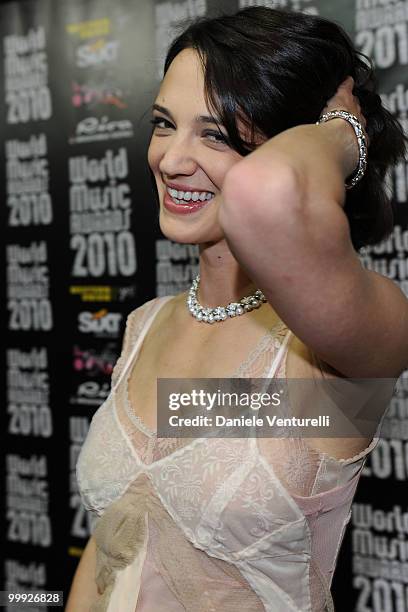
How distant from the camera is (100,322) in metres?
2.47

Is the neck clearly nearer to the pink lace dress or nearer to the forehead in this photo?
the pink lace dress

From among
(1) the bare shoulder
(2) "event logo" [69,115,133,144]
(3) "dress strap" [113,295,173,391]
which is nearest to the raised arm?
(1) the bare shoulder

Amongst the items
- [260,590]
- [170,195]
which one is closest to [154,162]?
[170,195]

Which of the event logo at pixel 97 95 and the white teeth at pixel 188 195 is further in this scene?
the event logo at pixel 97 95

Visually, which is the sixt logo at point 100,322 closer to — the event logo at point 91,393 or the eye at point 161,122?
the event logo at point 91,393

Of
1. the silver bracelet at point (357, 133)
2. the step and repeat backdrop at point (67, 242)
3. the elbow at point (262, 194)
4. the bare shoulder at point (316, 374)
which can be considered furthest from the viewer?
the step and repeat backdrop at point (67, 242)

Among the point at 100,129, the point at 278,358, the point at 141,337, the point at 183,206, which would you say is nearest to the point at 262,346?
the point at 278,358

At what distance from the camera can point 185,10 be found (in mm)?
2205

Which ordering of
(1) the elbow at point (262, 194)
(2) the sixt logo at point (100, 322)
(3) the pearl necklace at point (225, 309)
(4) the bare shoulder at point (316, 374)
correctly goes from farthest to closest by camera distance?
1. (2) the sixt logo at point (100, 322)
2. (3) the pearl necklace at point (225, 309)
3. (4) the bare shoulder at point (316, 374)
4. (1) the elbow at point (262, 194)

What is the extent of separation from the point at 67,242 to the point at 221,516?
1667mm

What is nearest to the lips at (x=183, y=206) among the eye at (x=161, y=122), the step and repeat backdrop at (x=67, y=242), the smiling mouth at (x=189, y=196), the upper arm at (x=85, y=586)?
the smiling mouth at (x=189, y=196)

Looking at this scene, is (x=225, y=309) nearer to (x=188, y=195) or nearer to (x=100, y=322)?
(x=188, y=195)

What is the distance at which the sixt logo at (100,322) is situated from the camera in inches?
95.8

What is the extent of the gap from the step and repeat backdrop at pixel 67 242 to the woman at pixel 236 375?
1005 millimetres
